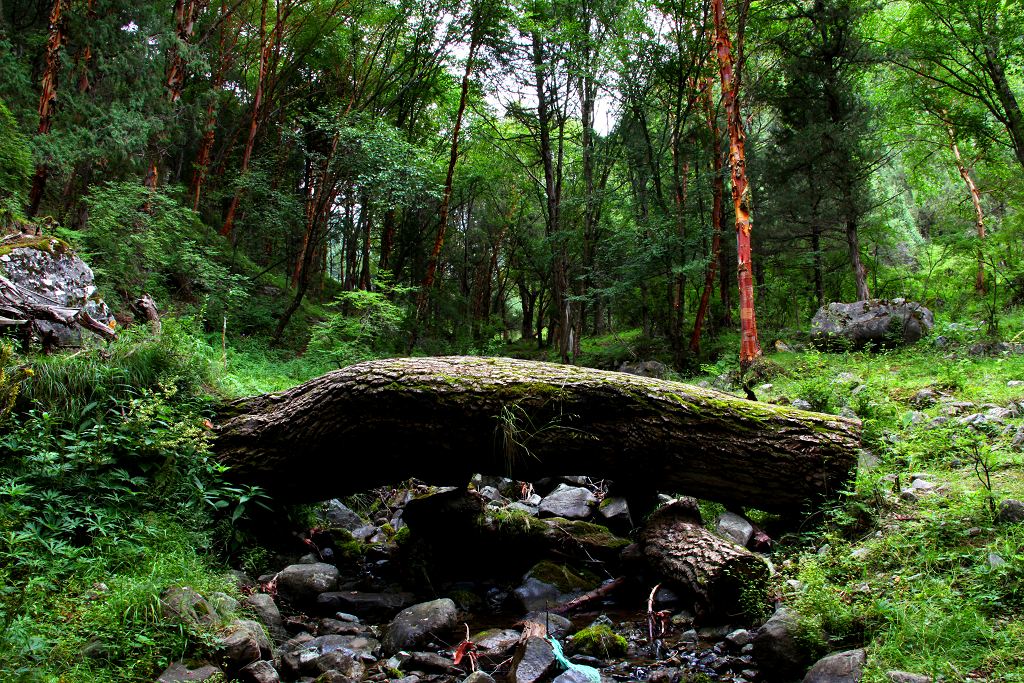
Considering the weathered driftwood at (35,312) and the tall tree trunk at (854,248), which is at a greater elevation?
the tall tree trunk at (854,248)

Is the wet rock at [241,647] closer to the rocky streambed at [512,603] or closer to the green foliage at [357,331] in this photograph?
the rocky streambed at [512,603]

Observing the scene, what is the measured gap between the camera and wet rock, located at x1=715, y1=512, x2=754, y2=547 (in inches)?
195

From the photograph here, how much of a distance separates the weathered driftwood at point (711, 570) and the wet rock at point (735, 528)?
0.38m

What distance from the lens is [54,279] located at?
547 centimetres

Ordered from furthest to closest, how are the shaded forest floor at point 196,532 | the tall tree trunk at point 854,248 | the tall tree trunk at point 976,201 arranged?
the tall tree trunk at point 854,248 < the tall tree trunk at point 976,201 < the shaded forest floor at point 196,532

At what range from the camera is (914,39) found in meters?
12.3

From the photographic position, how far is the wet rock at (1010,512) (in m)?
3.29

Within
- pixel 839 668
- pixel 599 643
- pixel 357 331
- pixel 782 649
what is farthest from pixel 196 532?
pixel 357 331

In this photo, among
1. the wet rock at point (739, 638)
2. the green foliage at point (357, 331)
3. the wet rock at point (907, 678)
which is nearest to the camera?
the wet rock at point (907, 678)

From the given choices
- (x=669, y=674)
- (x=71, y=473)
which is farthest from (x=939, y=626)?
(x=71, y=473)

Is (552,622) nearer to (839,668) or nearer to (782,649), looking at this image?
(782,649)

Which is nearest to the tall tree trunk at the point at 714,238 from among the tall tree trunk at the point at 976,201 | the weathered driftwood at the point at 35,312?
the tall tree trunk at the point at 976,201

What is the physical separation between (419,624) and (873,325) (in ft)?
35.7

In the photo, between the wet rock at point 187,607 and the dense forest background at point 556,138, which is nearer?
the wet rock at point 187,607
